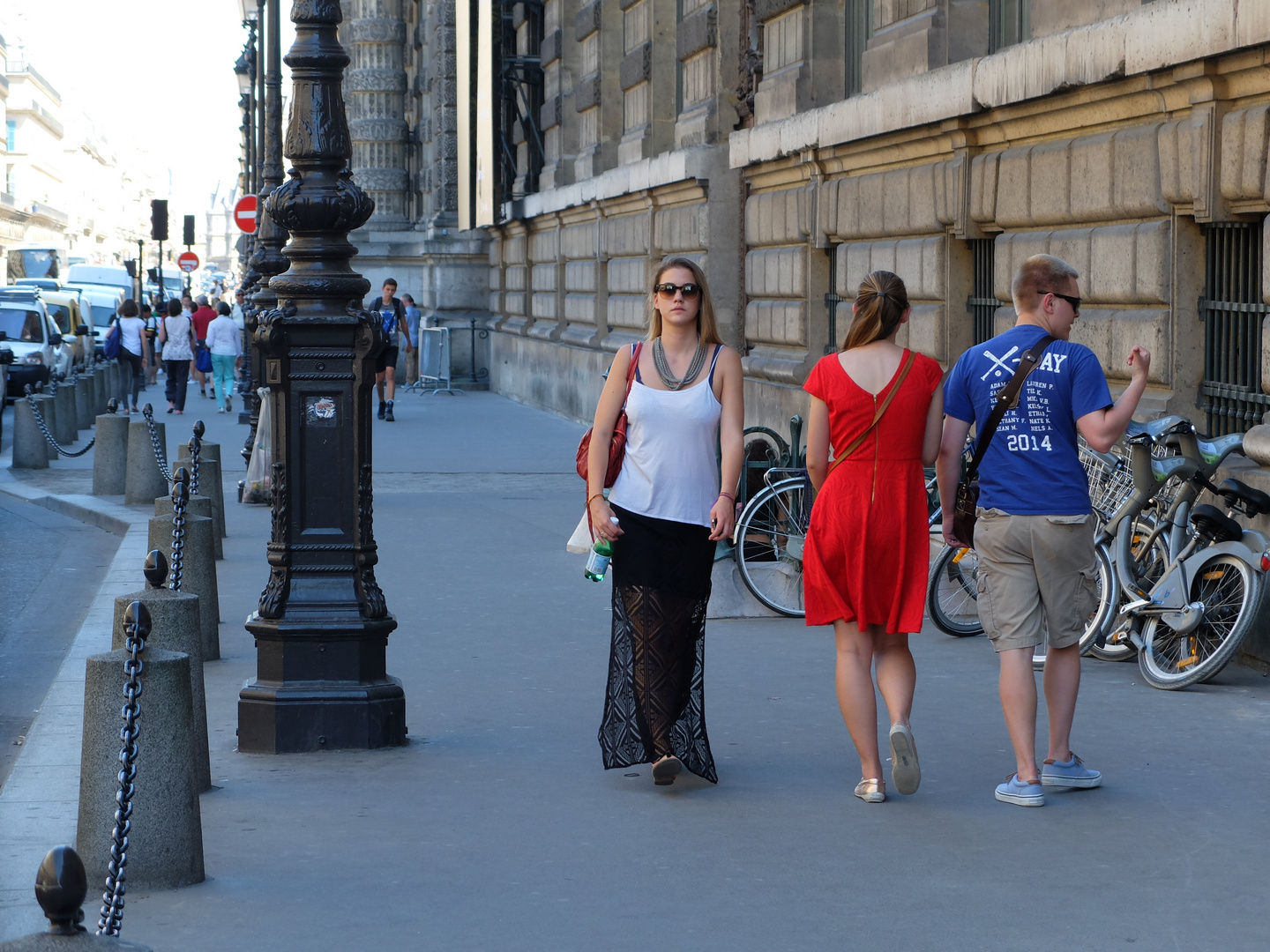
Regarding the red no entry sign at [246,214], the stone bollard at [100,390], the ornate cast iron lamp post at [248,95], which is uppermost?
the ornate cast iron lamp post at [248,95]

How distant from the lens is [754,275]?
15.1 meters

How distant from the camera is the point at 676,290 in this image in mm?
5543

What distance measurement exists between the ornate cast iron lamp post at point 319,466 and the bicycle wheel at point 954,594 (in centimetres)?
302

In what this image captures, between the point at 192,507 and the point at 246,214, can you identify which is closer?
the point at 192,507

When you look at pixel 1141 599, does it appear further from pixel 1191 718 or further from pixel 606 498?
pixel 606 498

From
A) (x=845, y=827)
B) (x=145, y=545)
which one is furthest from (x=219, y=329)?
(x=845, y=827)

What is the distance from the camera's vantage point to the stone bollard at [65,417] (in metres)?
20.0

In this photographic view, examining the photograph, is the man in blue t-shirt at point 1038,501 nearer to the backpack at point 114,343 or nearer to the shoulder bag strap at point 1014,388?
the shoulder bag strap at point 1014,388

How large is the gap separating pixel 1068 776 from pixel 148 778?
2774 millimetres

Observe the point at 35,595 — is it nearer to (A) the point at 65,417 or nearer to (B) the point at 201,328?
(A) the point at 65,417

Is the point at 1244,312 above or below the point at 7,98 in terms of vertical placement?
below

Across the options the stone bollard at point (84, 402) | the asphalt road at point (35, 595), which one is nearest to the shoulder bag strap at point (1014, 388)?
the asphalt road at point (35, 595)

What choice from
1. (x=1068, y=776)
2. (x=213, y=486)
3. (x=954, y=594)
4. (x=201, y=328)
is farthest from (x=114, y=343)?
(x=1068, y=776)

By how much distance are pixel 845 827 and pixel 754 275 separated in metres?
10.3
